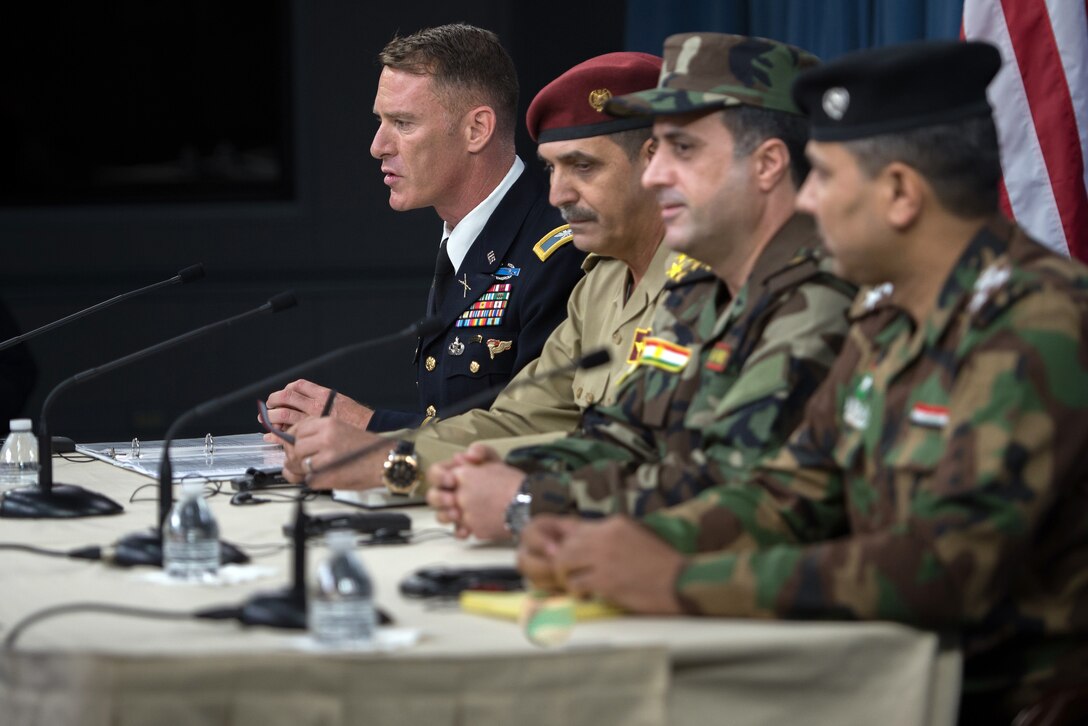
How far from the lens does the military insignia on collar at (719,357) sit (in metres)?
2.31

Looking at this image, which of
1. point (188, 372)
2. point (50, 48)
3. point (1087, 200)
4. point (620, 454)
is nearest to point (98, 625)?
point (620, 454)

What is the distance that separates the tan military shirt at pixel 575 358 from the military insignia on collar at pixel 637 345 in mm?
74

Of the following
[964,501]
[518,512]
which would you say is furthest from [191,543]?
[964,501]

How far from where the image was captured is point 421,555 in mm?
2215

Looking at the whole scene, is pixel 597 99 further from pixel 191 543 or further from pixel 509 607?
pixel 509 607

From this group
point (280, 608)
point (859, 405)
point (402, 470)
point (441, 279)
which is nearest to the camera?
point (280, 608)

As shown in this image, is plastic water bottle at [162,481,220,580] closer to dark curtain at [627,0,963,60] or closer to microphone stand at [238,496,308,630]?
microphone stand at [238,496,308,630]

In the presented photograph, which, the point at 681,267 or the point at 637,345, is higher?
the point at 681,267

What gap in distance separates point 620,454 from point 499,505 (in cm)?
30

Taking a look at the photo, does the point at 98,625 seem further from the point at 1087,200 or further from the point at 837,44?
the point at 837,44

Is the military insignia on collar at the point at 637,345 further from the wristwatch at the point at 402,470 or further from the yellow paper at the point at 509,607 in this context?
the yellow paper at the point at 509,607

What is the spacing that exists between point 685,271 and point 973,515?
1.06 meters

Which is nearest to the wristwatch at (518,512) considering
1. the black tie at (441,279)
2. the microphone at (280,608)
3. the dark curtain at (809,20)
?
the microphone at (280,608)

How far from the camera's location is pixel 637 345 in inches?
109
